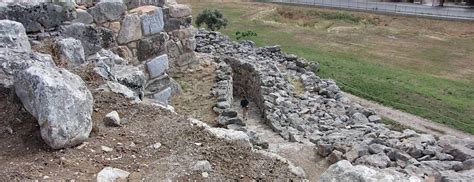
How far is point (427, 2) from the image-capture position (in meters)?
51.2

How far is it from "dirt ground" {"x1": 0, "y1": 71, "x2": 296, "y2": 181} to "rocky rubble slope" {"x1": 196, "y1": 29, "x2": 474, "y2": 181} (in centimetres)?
104

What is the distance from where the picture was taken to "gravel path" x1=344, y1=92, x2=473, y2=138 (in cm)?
1568

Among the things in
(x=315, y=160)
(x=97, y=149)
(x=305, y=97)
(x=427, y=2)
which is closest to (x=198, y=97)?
(x=315, y=160)

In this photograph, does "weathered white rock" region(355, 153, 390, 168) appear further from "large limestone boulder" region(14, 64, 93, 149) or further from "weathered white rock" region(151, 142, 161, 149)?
"large limestone boulder" region(14, 64, 93, 149)

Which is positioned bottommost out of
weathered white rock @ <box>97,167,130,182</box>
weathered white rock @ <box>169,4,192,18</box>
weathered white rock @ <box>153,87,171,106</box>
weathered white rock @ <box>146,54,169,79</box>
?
weathered white rock @ <box>153,87,171,106</box>

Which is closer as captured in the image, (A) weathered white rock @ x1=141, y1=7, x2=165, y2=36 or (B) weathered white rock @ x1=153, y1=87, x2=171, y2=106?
(A) weathered white rock @ x1=141, y1=7, x2=165, y2=36

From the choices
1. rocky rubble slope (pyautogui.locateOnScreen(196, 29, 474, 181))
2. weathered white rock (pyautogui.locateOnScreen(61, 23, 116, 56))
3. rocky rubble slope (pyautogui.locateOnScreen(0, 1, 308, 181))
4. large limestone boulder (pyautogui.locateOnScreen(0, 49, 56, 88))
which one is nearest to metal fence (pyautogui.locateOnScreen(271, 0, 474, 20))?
rocky rubble slope (pyautogui.locateOnScreen(196, 29, 474, 181))

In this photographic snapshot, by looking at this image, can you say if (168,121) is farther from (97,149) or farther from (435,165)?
(435,165)

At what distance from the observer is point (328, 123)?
14125 millimetres

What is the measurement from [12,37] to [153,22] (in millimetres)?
4122

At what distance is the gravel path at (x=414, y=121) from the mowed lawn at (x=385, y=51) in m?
0.32

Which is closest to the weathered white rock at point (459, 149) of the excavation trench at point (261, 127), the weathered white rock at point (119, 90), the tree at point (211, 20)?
the excavation trench at point (261, 127)

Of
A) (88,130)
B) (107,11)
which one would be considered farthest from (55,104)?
(107,11)

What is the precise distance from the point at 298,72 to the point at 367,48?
13.9 meters
